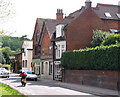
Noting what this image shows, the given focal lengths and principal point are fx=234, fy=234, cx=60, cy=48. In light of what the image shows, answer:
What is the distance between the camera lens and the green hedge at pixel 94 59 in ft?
69.5

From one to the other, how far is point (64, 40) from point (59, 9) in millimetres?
10569

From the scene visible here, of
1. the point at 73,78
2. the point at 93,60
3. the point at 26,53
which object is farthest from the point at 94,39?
the point at 26,53

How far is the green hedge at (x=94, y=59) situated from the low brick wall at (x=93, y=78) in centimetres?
48

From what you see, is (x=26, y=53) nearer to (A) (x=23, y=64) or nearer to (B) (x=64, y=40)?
(A) (x=23, y=64)

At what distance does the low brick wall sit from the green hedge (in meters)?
0.48

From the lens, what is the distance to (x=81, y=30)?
34812mm

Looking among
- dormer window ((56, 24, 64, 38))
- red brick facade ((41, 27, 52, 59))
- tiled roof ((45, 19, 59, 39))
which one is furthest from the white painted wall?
tiled roof ((45, 19, 59, 39))

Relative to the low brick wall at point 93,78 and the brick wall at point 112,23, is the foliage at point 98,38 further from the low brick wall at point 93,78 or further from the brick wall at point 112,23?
the brick wall at point 112,23

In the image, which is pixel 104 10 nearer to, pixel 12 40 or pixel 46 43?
pixel 46 43

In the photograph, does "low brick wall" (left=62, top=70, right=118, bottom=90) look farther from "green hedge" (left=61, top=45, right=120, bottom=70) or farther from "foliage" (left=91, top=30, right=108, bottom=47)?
"foliage" (left=91, top=30, right=108, bottom=47)

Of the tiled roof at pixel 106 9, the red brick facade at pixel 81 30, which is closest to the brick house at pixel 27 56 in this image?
the tiled roof at pixel 106 9

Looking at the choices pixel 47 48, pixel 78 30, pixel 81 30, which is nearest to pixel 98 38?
pixel 81 30

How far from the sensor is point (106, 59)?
73.5ft

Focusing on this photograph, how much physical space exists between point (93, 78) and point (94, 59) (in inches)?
78.2
